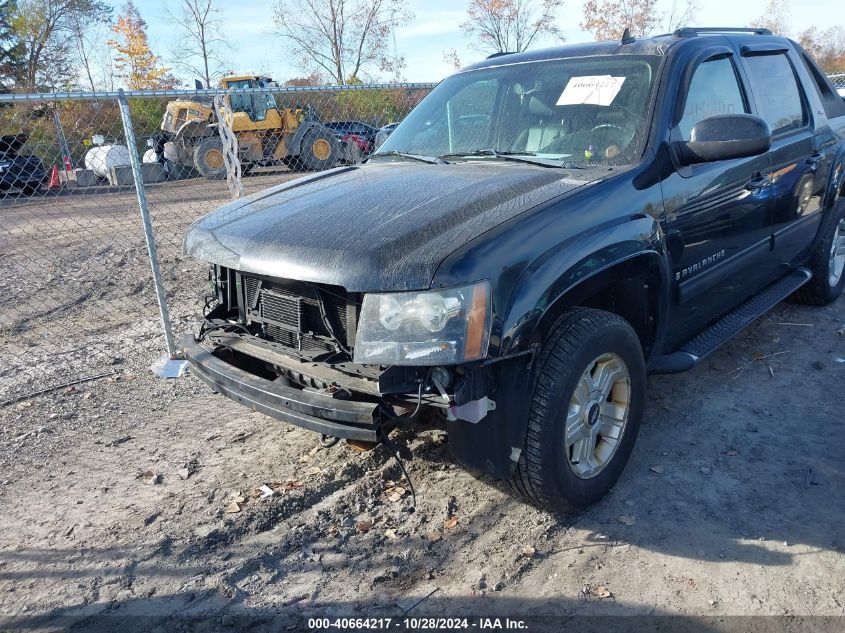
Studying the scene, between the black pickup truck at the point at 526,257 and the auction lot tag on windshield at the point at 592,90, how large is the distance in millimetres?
11

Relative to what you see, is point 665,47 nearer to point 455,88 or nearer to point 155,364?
point 455,88

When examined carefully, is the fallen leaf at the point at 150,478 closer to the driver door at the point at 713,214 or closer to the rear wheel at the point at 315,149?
the driver door at the point at 713,214

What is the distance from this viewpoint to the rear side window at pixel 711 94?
11.4ft

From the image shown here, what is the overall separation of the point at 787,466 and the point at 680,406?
75 cm

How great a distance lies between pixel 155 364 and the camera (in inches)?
196

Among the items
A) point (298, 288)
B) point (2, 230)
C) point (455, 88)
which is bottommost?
→ point (2, 230)

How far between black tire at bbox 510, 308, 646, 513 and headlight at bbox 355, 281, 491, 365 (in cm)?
41

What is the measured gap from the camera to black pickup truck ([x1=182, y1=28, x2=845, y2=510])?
2418mm

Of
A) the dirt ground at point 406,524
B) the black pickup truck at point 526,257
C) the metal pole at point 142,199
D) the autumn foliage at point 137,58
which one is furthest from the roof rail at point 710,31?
the autumn foliage at point 137,58

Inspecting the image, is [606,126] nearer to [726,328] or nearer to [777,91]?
[726,328]

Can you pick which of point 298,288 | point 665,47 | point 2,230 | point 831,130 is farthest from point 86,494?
point 2,230

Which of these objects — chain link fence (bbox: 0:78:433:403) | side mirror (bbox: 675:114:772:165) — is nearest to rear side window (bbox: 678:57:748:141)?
side mirror (bbox: 675:114:772:165)

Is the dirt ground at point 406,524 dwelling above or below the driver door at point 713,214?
below

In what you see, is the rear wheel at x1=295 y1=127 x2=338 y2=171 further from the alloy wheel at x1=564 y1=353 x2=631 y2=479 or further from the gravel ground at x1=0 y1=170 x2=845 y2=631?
the alloy wheel at x1=564 y1=353 x2=631 y2=479
